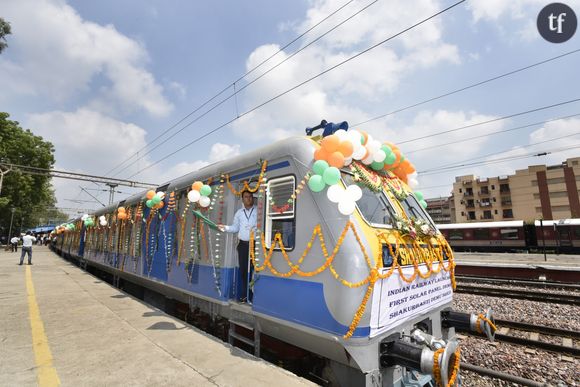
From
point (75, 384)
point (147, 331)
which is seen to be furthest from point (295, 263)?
point (147, 331)

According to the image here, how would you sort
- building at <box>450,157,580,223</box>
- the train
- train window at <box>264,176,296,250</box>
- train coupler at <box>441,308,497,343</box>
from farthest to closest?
building at <box>450,157,580,223</box> < train coupler at <box>441,308,497,343</box> < train window at <box>264,176,296,250</box> < the train

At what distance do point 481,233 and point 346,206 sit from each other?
3362 centimetres

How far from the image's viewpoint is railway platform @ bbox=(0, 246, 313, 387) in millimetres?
3332

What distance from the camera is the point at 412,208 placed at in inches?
193

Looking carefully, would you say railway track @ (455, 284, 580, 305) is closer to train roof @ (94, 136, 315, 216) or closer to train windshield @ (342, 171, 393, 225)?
train windshield @ (342, 171, 393, 225)

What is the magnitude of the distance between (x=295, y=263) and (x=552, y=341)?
21.2 ft

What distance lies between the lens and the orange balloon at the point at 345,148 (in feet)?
12.1

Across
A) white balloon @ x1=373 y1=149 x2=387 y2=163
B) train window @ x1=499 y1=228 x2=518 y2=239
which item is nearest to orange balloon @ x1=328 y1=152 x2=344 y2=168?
white balloon @ x1=373 y1=149 x2=387 y2=163

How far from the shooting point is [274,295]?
385 centimetres

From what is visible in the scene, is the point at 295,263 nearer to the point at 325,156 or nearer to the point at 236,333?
the point at 325,156

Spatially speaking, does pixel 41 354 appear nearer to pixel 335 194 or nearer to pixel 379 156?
pixel 335 194

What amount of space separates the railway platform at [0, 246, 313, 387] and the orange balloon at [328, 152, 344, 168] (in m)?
2.38

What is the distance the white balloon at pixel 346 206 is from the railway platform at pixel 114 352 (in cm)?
182

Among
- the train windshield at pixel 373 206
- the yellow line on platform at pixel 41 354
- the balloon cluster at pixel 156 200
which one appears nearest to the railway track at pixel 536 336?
the train windshield at pixel 373 206
